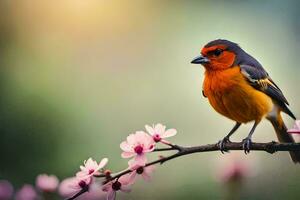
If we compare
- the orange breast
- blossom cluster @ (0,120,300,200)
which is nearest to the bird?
the orange breast

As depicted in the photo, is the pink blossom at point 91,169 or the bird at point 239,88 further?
the bird at point 239,88

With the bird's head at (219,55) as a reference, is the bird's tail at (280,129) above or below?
below

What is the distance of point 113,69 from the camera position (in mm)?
1125

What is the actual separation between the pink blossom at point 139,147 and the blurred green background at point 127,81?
0.38m

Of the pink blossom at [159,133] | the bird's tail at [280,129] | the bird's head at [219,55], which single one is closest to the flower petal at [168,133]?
the pink blossom at [159,133]

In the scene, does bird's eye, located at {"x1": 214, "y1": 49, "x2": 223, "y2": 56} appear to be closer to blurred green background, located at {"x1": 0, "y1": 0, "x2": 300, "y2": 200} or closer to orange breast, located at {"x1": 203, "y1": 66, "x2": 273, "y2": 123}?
orange breast, located at {"x1": 203, "y1": 66, "x2": 273, "y2": 123}

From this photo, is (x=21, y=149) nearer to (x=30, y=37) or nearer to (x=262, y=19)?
(x=30, y=37)

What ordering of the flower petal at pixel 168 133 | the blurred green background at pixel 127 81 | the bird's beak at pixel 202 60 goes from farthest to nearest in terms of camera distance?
the blurred green background at pixel 127 81, the bird's beak at pixel 202 60, the flower petal at pixel 168 133

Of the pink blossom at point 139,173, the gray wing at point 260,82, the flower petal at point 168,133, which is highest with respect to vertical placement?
the gray wing at point 260,82

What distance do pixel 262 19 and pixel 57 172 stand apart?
18.4 inches

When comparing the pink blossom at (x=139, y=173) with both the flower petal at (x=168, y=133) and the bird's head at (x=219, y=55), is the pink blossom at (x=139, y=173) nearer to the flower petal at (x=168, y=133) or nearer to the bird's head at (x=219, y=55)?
the flower petal at (x=168, y=133)

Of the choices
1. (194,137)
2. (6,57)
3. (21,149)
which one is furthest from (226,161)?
(6,57)

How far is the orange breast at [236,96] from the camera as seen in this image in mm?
766

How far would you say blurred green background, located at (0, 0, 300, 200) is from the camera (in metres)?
1.02
